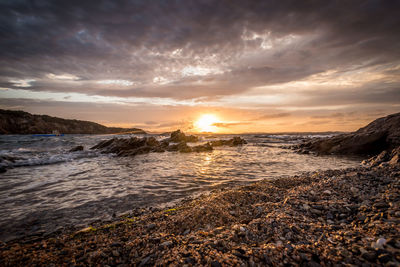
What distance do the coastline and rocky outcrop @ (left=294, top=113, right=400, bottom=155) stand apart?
53.0 ft

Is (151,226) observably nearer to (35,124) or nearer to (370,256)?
(370,256)

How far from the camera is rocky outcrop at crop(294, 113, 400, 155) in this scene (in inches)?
611

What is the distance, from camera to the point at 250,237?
3.03 m

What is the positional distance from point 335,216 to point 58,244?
594cm

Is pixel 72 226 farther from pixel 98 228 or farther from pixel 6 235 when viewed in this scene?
pixel 6 235

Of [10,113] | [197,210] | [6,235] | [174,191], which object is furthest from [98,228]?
[10,113]

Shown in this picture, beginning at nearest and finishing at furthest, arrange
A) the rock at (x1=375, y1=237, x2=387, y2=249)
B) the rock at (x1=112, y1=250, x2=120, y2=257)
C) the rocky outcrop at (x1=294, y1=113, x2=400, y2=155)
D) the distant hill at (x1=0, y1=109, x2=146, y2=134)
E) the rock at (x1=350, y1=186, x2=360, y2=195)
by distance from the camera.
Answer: the rock at (x1=375, y1=237, x2=387, y2=249) → the rock at (x1=112, y1=250, x2=120, y2=257) → the rock at (x1=350, y1=186, x2=360, y2=195) → the rocky outcrop at (x1=294, y1=113, x2=400, y2=155) → the distant hill at (x1=0, y1=109, x2=146, y2=134)

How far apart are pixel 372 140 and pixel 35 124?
403 ft

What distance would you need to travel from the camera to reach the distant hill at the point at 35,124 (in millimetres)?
76250

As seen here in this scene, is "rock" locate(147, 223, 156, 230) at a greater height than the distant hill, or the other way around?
the distant hill

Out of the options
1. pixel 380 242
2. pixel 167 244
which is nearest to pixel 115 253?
pixel 167 244

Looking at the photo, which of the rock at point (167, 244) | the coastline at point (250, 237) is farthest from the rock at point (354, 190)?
the rock at point (167, 244)

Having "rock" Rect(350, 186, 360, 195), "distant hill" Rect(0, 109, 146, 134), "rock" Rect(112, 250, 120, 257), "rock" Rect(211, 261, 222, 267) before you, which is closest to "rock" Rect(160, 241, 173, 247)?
"rock" Rect(112, 250, 120, 257)

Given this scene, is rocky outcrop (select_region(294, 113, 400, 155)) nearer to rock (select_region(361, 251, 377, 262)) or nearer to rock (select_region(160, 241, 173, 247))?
rock (select_region(361, 251, 377, 262))
